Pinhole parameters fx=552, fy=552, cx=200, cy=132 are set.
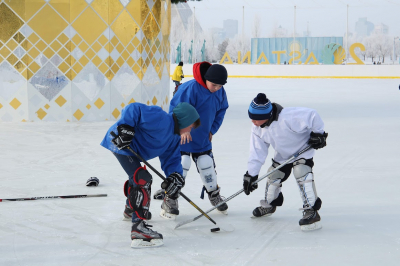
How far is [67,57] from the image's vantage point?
890 cm

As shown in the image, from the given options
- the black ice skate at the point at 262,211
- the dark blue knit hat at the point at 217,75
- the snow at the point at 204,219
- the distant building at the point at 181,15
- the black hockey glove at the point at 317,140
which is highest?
the distant building at the point at 181,15

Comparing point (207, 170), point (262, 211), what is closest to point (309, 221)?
point (262, 211)

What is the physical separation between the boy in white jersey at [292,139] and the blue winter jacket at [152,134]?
1.63ft

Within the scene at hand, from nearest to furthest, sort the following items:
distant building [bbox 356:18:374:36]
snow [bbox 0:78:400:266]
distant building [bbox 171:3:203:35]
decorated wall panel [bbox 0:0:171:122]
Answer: snow [bbox 0:78:400:266] < decorated wall panel [bbox 0:0:171:122] < distant building [bbox 356:18:374:36] < distant building [bbox 171:3:203:35]

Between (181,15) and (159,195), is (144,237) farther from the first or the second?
(181,15)

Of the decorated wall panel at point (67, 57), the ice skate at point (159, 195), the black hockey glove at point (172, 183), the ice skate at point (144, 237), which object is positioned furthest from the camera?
the decorated wall panel at point (67, 57)

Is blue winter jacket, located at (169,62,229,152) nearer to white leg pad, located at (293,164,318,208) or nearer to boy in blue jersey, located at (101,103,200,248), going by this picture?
boy in blue jersey, located at (101,103,200,248)

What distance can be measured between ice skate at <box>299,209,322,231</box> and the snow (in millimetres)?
53

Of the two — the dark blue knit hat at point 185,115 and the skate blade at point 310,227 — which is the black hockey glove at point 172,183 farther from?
the skate blade at point 310,227

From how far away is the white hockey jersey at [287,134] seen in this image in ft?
11.0

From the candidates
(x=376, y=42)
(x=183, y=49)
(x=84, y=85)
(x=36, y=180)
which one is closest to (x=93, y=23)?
(x=84, y=85)

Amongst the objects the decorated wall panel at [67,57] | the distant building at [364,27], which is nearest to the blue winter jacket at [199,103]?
the decorated wall panel at [67,57]

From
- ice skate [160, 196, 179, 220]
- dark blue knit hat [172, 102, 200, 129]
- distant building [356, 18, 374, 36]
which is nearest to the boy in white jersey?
dark blue knit hat [172, 102, 200, 129]

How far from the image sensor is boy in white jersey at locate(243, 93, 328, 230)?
3342 millimetres
